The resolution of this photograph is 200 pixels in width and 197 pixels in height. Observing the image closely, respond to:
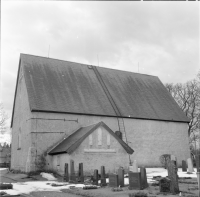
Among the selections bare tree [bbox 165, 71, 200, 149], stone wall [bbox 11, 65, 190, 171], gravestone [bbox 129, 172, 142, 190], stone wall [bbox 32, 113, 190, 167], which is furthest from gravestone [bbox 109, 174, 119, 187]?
bare tree [bbox 165, 71, 200, 149]

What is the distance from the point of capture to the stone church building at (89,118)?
20.8 m

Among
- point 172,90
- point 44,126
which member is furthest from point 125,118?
point 172,90

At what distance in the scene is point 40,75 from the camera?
86.3 feet

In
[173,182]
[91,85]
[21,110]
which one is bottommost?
[173,182]

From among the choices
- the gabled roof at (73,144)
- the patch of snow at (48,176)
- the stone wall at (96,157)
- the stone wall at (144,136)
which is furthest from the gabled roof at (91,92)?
the patch of snow at (48,176)

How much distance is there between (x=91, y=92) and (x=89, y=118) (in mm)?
3612

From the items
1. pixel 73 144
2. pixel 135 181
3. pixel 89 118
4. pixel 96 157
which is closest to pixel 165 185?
pixel 135 181

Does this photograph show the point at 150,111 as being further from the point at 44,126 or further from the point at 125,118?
the point at 44,126

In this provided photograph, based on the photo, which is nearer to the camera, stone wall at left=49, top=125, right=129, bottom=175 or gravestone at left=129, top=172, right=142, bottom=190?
gravestone at left=129, top=172, right=142, bottom=190

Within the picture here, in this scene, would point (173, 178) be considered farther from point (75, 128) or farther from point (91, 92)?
point (91, 92)

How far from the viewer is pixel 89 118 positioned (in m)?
25.0

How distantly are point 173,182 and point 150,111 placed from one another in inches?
718

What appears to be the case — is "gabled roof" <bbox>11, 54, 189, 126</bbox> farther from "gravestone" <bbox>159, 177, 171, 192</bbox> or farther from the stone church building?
"gravestone" <bbox>159, 177, 171, 192</bbox>

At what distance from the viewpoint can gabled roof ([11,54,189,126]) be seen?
24.5 meters
